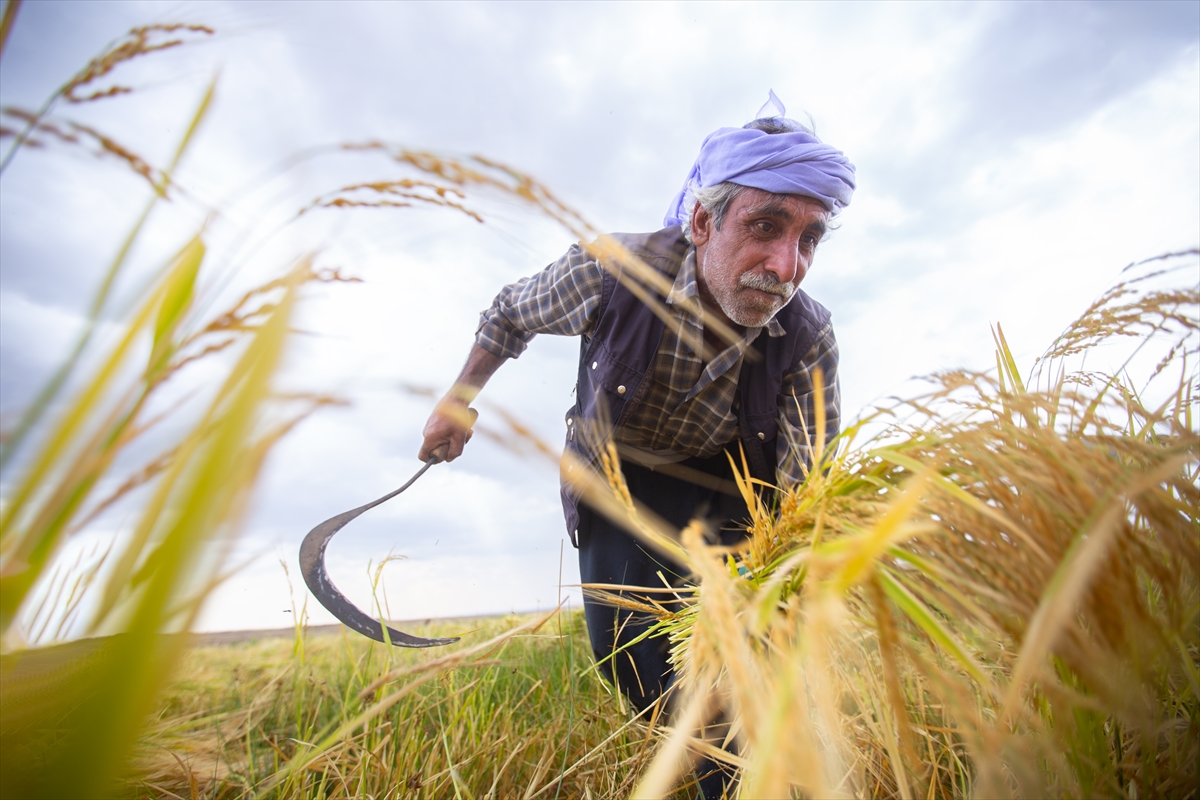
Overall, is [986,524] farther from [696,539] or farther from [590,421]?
[590,421]

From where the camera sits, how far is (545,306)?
10.0 ft

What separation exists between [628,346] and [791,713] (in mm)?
2449

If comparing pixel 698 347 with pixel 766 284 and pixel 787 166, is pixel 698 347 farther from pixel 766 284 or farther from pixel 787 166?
pixel 787 166

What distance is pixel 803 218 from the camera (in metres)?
2.75

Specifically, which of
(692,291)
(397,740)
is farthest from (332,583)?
(692,291)

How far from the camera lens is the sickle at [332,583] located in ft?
5.98

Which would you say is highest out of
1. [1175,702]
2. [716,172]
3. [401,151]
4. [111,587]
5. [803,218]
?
[716,172]

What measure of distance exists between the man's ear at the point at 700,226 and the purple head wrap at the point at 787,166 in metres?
0.17

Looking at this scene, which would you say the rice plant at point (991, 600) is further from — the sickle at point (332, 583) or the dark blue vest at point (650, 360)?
the dark blue vest at point (650, 360)

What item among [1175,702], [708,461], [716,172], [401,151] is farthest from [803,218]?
[401,151]

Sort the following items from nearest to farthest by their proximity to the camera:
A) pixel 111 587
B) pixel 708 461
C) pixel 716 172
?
1. pixel 111 587
2. pixel 716 172
3. pixel 708 461

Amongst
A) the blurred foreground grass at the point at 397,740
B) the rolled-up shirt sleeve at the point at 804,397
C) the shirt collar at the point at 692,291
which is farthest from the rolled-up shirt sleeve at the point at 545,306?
the blurred foreground grass at the point at 397,740

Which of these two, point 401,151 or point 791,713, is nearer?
point 791,713

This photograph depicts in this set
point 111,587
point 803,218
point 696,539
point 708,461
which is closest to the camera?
point 111,587
